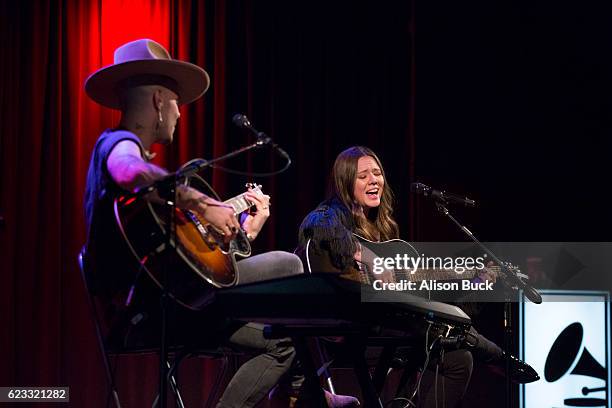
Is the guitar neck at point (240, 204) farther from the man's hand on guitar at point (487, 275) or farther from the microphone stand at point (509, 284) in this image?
the man's hand on guitar at point (487, 275)

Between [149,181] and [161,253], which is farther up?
[149,181]

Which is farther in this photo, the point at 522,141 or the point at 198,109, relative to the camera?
the point at 522,141

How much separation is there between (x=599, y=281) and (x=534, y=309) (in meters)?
0.71

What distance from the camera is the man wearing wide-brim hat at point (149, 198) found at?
253cm

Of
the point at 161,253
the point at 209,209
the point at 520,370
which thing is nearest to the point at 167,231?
the point at 161,253

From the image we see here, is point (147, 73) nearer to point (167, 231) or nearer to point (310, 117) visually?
point (167, 231)

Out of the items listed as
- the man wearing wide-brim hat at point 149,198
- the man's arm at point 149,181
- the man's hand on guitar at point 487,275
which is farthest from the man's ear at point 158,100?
the man's hand on guitar at point 487,275

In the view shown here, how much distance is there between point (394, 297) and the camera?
87.2 inches

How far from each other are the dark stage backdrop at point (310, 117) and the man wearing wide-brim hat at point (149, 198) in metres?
1.83

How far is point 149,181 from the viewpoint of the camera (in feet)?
7.98

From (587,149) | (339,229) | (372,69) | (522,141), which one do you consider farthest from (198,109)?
(587,149)

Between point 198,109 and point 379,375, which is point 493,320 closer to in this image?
point 379,375

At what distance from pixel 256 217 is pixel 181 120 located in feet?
6.24

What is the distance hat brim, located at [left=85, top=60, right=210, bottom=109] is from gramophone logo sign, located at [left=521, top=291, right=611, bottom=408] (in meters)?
2.65
